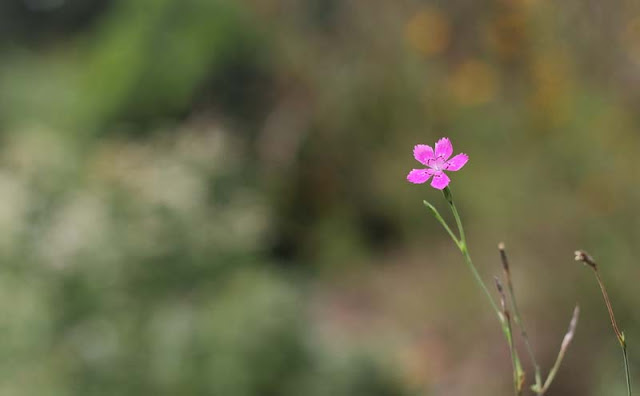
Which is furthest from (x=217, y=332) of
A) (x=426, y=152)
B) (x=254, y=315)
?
(x=426, y=152)

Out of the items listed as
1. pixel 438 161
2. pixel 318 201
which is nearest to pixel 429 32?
pixel 318 201

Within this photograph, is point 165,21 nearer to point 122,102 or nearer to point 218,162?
point 122,102

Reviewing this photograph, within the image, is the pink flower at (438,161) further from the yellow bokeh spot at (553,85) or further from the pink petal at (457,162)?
the yellow bokeh spot at (553,85)

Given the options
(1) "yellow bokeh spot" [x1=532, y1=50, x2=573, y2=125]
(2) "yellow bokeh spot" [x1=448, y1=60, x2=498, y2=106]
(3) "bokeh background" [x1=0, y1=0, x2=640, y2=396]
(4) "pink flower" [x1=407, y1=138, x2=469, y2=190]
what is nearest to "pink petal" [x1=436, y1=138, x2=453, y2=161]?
(4) "pink flower" [x1=407, y1=138, x2=469, y2=190]

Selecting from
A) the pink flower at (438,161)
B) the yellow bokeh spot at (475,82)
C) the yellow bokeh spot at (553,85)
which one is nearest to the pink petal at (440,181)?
the pink flower at (438,161)

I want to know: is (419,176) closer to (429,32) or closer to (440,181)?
(440,181)
